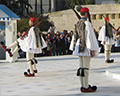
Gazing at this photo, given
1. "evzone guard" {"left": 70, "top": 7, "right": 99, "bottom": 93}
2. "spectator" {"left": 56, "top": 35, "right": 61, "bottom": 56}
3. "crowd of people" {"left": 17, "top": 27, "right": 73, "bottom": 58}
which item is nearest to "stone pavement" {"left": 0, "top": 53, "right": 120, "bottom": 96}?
"evzone guard" {"left": 70, "top": 7, "right": 99, "bottom": 93}

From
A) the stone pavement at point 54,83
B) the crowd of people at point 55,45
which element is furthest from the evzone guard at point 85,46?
the crowd of people at point 55,45

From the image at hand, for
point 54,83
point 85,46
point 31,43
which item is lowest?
point 54,83

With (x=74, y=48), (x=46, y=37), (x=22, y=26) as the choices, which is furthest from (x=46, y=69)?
(x=22, y=26)

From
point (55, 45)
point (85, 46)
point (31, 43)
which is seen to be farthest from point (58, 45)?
point (85, 46)

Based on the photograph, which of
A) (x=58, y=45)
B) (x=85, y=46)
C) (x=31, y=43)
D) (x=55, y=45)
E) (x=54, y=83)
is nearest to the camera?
(x=85, y=46)

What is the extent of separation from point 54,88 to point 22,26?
1053 inches

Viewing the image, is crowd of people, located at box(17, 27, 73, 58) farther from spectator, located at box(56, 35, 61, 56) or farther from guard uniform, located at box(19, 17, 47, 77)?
guard uniform, located at box(19, 17, 47, 77)

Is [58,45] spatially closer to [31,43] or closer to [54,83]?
[31,43]

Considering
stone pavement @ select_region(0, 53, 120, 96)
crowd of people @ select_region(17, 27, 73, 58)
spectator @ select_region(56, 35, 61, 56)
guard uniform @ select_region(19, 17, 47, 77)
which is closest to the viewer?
stone pavement @ select_region(0, 53, 120, 96)

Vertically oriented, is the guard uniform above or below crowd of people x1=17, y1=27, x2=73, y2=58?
above

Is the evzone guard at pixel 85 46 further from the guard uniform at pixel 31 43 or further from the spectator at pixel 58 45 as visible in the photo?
the spectator at pixel 58 45

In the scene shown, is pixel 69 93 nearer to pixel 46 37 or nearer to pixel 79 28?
pixel 79 28

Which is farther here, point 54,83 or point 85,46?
point 54,83

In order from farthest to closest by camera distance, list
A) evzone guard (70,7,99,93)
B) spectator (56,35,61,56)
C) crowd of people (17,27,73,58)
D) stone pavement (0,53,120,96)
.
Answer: spectator (56,35,61,56) < crowd of people (17,27,73,58) < stone pavement (0,53,120,96) < evzone guard (70,7,99,93)
